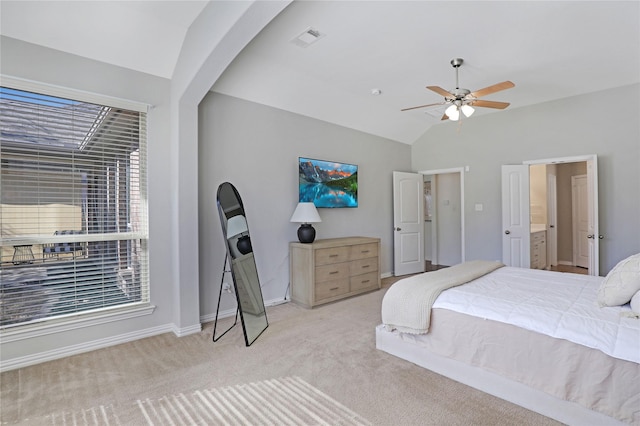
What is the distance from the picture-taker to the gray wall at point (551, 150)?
13.8 ft

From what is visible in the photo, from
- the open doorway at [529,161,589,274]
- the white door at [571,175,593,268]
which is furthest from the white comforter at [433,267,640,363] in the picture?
the white door at [571,175,593,268]

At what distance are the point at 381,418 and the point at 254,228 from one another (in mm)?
2614

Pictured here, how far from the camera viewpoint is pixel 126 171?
3.04 m

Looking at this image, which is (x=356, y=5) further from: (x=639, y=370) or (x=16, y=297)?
(x=16, y=297)

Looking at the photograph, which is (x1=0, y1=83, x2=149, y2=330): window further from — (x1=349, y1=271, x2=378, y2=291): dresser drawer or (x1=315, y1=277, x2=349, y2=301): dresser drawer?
(x1=349, y1=271, x2=378, y2=291): dresser drawer

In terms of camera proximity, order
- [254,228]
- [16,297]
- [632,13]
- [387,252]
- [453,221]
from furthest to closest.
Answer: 1. [453,221]
2. [387,252]
3. [254,228]
4. [632,13]
5. [16,297]

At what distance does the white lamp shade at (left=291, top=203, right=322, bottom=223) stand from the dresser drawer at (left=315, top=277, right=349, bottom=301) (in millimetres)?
805

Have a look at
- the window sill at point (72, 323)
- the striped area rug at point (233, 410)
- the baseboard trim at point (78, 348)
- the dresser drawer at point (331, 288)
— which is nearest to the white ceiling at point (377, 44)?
the window sill at point (72, 323)

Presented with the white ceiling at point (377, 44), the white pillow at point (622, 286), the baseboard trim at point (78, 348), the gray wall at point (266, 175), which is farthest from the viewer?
the gray wall at point (266, 175)

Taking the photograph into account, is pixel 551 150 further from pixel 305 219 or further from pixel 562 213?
pixel 305 219

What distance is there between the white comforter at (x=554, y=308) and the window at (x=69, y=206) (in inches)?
110

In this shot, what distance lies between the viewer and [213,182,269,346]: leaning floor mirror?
2.99 m

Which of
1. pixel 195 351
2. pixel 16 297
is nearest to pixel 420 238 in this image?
pixel 195 351

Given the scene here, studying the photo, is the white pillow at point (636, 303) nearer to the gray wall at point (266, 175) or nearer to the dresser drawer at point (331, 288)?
the dresser drawer at point (331, 288)
